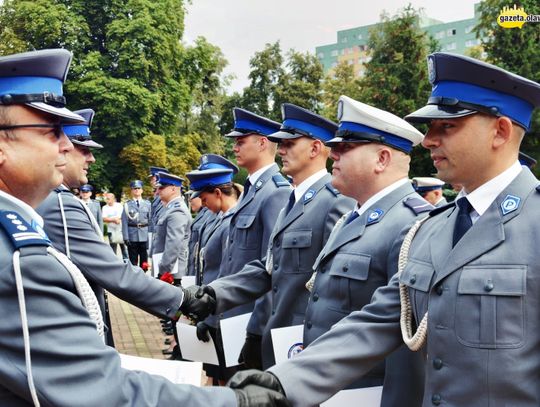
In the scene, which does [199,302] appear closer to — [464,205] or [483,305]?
[464,205]

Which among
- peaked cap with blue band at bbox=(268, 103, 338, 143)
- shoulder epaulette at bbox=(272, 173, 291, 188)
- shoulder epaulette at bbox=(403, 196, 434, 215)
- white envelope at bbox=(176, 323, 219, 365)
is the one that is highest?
peaked cap with blue band at bbox=(268, 103, 338, 143)

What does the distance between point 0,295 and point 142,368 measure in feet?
3.20

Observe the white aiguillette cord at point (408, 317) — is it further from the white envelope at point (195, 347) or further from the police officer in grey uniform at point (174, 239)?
the police officer in grey uniform at point (174, 239)

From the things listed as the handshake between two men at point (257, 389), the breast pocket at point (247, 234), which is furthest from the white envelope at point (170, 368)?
the breast pocket at point (247, 234)

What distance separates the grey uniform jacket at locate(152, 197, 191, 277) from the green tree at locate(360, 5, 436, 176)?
25.5m

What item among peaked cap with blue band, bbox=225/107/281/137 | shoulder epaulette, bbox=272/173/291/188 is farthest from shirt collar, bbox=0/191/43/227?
peaked cap with blue band, bbox=225/107/281/137

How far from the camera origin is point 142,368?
8.97 feet

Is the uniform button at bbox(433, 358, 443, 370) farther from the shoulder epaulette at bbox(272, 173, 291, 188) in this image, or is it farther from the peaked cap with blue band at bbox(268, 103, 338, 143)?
the shoulder epaulette at bbox(272, 173, 291, 188)

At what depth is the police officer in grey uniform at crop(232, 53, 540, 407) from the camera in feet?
7.27

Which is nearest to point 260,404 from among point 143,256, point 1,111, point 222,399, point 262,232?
point 222,399

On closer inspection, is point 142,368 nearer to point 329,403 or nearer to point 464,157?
point 329,403

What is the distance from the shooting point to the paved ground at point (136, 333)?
863cm

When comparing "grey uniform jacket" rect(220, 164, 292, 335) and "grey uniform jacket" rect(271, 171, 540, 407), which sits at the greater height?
"grey uniform jacket" rect(271, 171, 540, 407)

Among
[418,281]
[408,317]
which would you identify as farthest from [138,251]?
[418,281]
